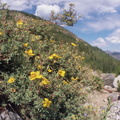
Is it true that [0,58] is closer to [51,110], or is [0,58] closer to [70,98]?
[51,110]

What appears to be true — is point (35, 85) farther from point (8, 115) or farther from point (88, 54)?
point (88, 54)

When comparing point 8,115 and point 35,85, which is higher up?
point 35,85

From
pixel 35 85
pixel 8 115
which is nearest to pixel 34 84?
pixel 35 85

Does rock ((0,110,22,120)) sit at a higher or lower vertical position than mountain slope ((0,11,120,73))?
lower

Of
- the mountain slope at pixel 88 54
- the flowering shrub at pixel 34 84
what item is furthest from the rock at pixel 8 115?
the mountain slope at pixel 88 54

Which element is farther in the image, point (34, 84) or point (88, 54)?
point (88, 54)

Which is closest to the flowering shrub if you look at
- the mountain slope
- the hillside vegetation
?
the hillside vegetation

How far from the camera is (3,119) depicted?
2086 mm

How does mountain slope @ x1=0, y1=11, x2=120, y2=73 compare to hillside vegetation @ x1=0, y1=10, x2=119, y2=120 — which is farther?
mountain slope @ x1=0, y1=11, x2=120, y2=73

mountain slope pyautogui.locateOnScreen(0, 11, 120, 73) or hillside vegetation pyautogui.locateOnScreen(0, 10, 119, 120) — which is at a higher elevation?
mountain slope pyautogui.locateOnScreen(0, 11, 120, 73)

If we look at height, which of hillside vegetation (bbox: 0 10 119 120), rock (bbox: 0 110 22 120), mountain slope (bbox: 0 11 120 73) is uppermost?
mountain slope (bbox: 0 11 120 73)

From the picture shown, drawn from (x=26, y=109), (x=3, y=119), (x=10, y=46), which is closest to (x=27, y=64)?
(x=10, y=46)

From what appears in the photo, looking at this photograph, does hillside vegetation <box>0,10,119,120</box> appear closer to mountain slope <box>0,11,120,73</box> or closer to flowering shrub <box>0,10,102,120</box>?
flowering shrub <box>0,10,102,120</box>

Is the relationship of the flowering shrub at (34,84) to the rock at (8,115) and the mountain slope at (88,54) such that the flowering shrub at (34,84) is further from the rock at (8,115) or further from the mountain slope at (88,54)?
the mountain slope at (88,54)
